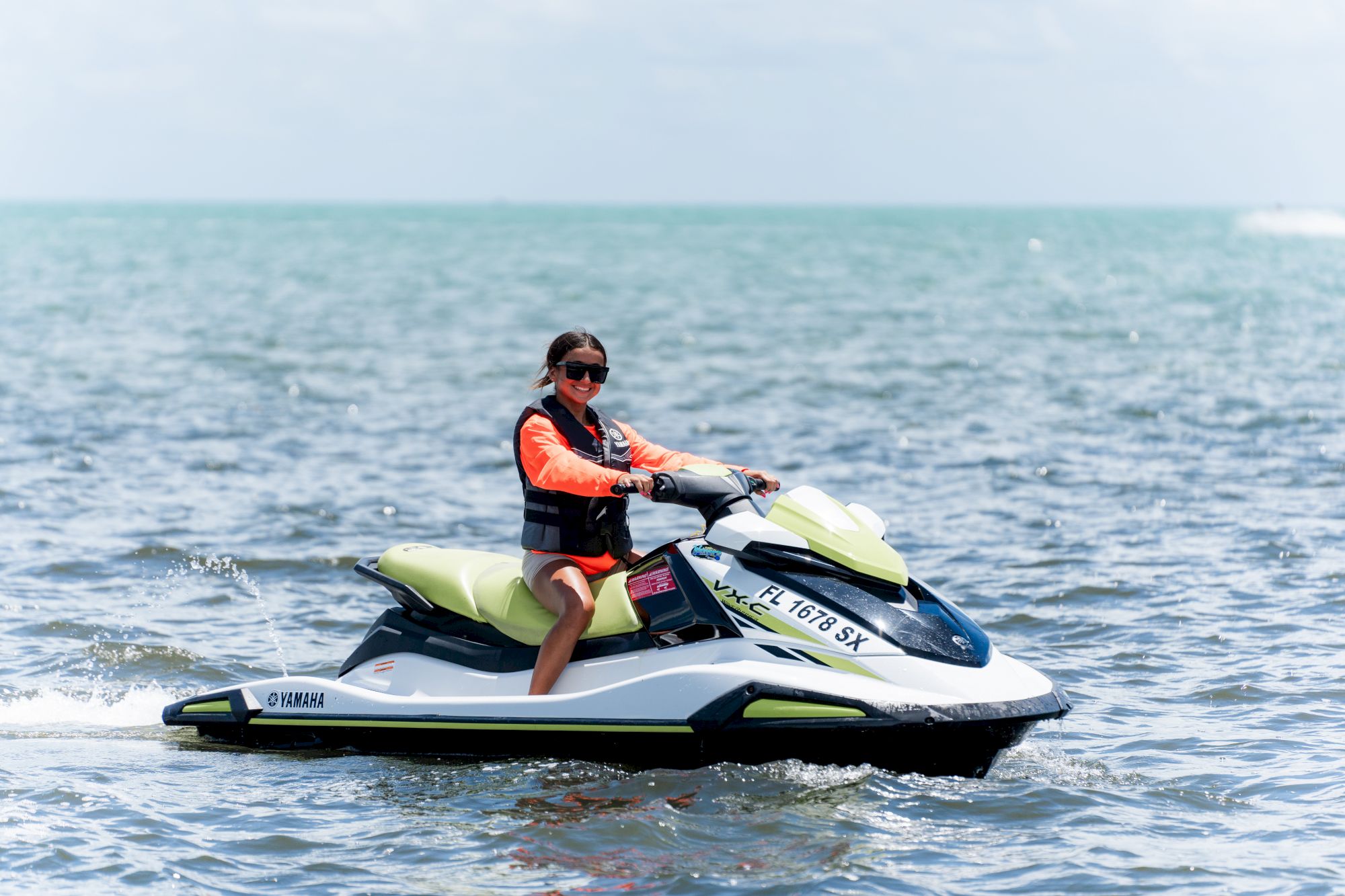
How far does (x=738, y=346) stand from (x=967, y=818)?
22.1m

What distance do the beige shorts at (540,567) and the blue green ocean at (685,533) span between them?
0.76m

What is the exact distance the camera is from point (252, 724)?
265 inches

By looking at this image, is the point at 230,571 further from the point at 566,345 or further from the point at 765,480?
the point at 765,480

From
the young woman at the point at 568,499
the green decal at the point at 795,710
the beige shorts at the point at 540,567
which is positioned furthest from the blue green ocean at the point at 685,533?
the beige shorts at the point at 540,567

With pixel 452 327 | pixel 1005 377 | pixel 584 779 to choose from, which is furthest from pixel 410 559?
pixel 452 327

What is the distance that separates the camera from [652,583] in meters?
6.20

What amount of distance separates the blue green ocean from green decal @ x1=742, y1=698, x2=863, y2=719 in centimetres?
32

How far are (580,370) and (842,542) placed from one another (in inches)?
49.4

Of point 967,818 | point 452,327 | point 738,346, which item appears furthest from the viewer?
point 452,327

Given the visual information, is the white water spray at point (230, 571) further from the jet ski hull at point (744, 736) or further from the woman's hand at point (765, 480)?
the woman's hand at point (765, 480)

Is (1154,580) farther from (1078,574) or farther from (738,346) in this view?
(738,346)

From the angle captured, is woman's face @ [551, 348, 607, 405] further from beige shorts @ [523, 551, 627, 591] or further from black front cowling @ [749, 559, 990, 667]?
black front cowling @ [749, 559, 990, 667]

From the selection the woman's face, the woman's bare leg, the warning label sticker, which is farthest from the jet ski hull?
the woman's face

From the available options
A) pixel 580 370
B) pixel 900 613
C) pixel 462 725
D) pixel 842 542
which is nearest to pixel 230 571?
pixel 462 725
